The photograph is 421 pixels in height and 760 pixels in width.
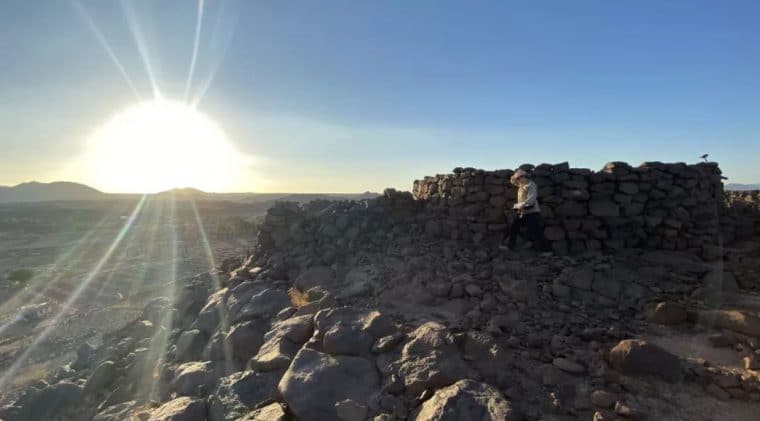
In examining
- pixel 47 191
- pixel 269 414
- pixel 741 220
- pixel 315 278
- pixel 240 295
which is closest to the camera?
pixel 269 414

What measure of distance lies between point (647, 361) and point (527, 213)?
3546 millimetres

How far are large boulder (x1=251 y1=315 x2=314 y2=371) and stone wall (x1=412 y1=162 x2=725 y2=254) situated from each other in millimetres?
3831

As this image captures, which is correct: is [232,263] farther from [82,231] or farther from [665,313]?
[82,231]

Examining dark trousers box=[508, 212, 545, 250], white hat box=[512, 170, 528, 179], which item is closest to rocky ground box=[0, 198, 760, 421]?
dark trousers box=[508, 212, 545, 250]

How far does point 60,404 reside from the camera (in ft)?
23.5

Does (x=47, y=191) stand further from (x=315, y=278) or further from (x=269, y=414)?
(x=269, y=414)

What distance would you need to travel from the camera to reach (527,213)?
25.4ft

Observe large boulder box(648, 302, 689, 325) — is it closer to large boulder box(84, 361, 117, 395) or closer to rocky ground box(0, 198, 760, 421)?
rocky ground box(0, 198, 760, 421)

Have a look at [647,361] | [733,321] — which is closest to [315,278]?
[647,361]

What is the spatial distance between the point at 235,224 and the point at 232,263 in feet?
68.3

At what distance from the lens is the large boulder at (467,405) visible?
13.1 feet

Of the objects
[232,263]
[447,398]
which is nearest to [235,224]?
[232,263]

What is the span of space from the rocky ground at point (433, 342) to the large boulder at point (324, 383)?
0.02 meters

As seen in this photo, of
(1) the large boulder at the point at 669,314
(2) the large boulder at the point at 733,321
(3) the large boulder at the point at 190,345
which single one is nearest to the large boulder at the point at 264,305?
(3) the large boulder at the point at 190,345
